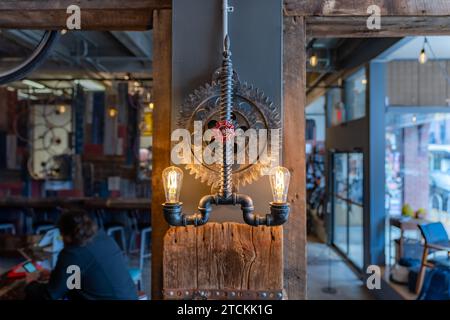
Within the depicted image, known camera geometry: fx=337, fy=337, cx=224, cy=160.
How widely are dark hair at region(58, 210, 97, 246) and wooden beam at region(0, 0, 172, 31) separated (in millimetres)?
1110

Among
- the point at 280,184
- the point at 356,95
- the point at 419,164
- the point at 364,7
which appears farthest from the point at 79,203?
the point at 419,164

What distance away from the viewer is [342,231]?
21.5ft

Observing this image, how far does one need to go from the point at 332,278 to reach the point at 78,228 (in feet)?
13.6

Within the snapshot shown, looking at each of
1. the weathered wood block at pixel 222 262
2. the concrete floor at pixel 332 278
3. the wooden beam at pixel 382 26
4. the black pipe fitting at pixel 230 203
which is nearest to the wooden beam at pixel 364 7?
the wooden beam at pixel 382 26

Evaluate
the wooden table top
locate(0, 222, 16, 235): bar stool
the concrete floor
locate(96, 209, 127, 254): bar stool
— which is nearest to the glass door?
the concrete floor

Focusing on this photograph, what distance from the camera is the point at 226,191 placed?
1.51 meters

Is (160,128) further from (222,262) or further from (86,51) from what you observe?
(86,51)

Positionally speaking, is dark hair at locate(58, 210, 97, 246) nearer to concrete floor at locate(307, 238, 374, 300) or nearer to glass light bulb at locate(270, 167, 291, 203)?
glass light bulb at locate(270, 167, 291, 203)

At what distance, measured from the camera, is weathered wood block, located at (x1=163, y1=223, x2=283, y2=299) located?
1562 mm

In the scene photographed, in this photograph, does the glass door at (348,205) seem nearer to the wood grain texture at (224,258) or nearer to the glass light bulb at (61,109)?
the wood grain texture at (224,258)

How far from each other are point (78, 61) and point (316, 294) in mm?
4525

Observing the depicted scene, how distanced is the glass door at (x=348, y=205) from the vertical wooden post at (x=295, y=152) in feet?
12.1
